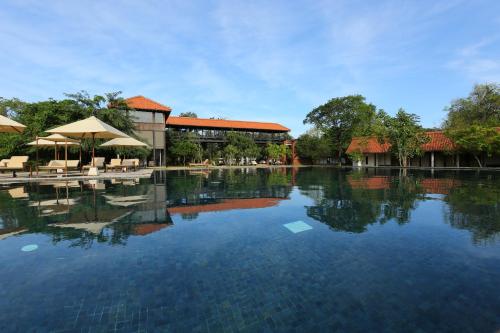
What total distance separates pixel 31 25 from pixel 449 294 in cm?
1561

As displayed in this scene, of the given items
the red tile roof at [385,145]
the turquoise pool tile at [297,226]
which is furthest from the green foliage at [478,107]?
the turquoise pool tile at [297,226]

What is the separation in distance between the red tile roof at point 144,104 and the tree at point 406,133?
24.5 m

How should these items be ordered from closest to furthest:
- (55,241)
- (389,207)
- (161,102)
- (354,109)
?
(55,241) < (389,207) < (161,102) < (354,109)

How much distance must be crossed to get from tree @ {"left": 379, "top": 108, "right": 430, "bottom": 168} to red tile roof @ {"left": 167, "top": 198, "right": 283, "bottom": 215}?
25.9m

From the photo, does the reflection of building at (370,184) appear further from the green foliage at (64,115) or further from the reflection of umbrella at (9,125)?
the green foliage at (64,115)

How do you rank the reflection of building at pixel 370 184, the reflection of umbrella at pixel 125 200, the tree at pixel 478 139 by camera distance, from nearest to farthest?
the reflection of umbrella at pixel 125 200
the reflection of building at pixel 370 184
the tree at pixel 478 139

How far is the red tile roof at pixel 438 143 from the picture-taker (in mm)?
28188

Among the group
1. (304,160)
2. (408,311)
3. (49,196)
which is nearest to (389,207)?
(408,311)

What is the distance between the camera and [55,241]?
3842 mm

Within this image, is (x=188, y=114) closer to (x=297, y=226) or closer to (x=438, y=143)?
(x=438, y=143)

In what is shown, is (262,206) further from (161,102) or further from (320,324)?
(161,102)

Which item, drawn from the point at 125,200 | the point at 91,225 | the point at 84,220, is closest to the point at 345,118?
the point at 125,200

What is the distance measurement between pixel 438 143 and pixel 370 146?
7.34m

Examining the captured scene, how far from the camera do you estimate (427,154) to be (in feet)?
102
